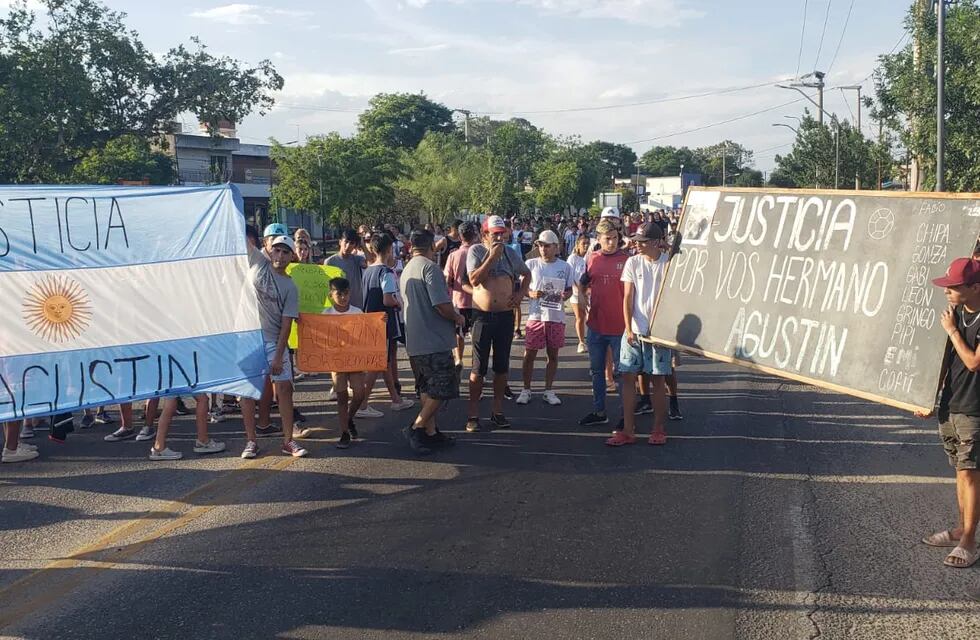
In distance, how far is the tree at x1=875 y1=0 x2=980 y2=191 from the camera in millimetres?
19141

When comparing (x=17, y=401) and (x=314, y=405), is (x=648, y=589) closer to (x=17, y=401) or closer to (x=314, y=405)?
(x=17, y=401)

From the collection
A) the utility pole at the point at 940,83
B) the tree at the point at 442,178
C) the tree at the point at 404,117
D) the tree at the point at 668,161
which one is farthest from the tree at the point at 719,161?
the utility pole at the point at 940,83

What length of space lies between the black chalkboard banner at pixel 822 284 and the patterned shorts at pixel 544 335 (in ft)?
7.09

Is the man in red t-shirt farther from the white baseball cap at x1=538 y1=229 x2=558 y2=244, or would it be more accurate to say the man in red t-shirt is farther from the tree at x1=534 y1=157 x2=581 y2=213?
the tree at x1=534 y1=157 x2=581 y2=213

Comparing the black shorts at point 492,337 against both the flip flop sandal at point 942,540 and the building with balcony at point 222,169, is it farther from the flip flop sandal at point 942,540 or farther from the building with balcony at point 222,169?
the building with balcony at point 222,169

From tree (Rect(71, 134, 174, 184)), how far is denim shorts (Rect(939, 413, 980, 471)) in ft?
76.4

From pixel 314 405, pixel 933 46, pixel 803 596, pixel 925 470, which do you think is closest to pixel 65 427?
pixel 314 405

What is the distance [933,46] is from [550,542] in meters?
20.2

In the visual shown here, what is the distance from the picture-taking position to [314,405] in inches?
372

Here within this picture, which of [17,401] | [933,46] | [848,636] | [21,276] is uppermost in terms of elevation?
[933,46]

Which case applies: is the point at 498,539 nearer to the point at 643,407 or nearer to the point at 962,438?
the point at 962,438

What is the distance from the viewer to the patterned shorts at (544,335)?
9125 millimetres

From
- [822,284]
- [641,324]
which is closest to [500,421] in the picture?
[641,324]

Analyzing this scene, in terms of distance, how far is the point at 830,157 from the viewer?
4041cm
